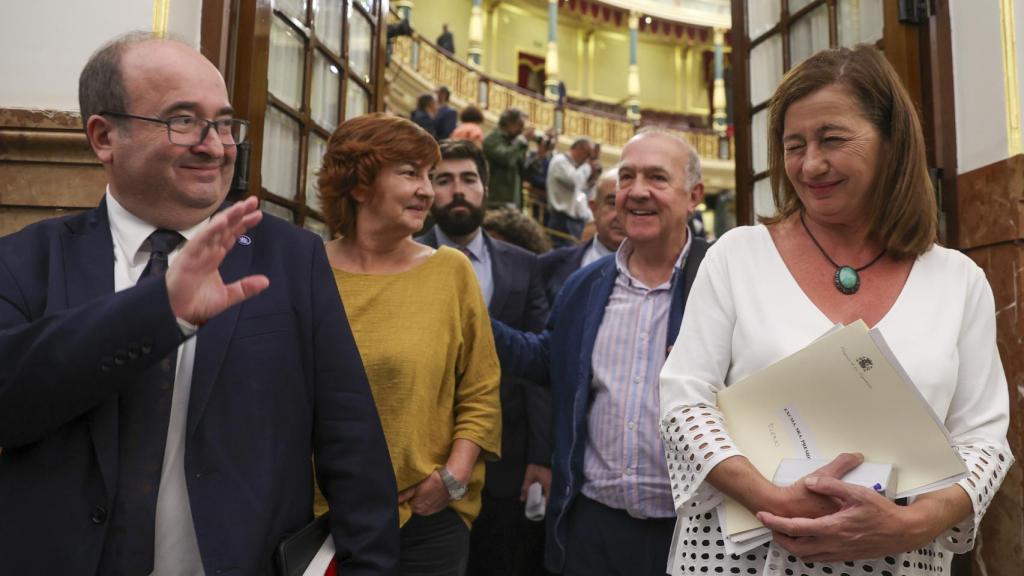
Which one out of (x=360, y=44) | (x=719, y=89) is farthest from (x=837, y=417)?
(x=719, y=89)

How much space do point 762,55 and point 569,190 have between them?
14.6ft

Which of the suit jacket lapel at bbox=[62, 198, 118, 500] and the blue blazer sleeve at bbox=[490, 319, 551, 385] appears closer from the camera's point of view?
the suit jacket lapel at bbox=[62, 198, 118, 500]

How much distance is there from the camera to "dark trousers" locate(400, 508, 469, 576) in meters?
1.82

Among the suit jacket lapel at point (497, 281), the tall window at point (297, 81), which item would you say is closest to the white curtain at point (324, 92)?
the tall window at point (297, 81)

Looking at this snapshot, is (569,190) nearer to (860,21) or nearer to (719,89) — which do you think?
(860,21)

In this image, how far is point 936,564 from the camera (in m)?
1.28

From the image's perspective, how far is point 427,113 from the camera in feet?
25.5

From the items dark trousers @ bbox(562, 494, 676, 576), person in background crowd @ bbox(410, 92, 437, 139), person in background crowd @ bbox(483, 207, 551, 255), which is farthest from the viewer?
person in background crowd @ bbox(410, 92, 437, 139)

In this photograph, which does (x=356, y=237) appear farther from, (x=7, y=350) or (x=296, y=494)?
(x=7, y=350)

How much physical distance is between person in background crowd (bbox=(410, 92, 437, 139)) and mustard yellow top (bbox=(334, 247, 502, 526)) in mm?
5783

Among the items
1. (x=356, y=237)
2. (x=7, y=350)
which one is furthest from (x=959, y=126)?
(x=7, y=350)

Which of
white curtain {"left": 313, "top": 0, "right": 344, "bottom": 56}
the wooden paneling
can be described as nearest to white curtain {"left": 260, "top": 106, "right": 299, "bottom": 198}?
white curtain {"left": 313, "top": 0, "right": 344, "bottom": 56}

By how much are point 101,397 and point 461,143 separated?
1.91m

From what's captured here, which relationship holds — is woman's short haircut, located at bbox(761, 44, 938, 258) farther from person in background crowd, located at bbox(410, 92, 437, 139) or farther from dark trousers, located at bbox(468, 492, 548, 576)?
person in background crowd, located at bbox(410, 92, 437, 139)
